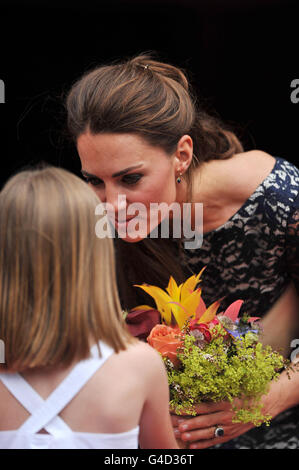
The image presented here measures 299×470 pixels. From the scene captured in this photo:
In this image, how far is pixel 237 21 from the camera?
3.47 metres

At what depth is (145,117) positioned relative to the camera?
230 centimetres

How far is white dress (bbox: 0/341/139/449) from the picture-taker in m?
1.49

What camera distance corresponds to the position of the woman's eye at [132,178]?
7.53 ft

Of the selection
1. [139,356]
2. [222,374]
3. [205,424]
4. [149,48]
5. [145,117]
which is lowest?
[205,424]

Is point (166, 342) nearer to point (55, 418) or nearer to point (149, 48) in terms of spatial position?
point (55, 418)

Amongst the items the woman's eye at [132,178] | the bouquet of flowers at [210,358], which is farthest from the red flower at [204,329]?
the woman's eye at [132,178]

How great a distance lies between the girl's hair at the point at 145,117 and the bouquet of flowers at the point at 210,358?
597 mm

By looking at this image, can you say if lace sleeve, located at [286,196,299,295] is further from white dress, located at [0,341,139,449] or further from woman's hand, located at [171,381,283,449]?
white dress, located at [0,341,139,449]

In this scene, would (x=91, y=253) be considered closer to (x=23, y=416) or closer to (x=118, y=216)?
(x=23, y=416)

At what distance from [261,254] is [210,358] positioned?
923 mm

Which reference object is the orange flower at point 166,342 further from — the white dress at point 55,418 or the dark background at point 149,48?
the dark background at point 149,48

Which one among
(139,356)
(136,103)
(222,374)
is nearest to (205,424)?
(222,374)

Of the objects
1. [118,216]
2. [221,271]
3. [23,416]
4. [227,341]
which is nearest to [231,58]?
[221,271]
